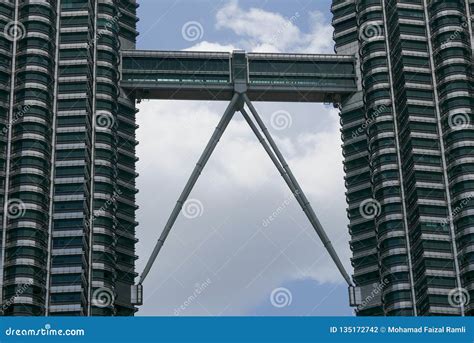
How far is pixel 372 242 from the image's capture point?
19162cm

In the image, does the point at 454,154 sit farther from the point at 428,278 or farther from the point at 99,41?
the point at 99,41

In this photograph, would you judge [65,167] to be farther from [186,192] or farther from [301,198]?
[301,198]

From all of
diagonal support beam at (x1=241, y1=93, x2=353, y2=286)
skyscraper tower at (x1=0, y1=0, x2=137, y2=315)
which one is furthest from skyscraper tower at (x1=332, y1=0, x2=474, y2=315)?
skyscraper tower at (x1=0, y1=0, x2=137, y2=315)

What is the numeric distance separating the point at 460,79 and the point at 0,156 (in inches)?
3128

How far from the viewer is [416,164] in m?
179

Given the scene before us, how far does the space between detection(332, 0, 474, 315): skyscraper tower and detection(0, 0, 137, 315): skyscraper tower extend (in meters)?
44.8

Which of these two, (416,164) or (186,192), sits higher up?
(416,164)

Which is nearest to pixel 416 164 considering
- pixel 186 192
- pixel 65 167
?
pixel 186 192

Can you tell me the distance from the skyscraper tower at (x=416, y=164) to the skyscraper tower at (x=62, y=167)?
44.8 m

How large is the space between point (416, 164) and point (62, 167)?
198ft

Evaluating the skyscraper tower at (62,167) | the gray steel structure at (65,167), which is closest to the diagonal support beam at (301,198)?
the gray steel structure at (65,167)
